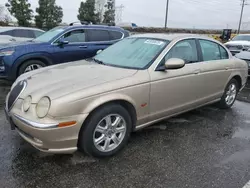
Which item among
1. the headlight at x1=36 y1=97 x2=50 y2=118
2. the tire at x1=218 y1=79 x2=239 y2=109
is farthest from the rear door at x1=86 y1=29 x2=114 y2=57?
the headlight at x1=36 y1=97 x2=50 y2=118

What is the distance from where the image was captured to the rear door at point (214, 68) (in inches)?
167

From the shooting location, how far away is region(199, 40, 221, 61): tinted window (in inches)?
169

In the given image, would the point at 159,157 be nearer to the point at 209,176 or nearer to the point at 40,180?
the point at 209,176

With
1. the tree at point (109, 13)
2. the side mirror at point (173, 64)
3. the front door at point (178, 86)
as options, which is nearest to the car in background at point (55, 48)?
the front door at point (178, 86)

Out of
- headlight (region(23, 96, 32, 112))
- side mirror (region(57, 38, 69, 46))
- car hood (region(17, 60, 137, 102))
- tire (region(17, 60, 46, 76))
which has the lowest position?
tire (region(17, 60, 46, 76))

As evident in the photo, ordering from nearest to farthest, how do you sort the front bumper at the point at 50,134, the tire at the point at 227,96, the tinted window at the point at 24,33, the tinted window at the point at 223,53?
the front bumper at the point at 50,134, the tinted window at the point at 223,53, the tire at the point at 227,96, the tinted window at the point at 24,33

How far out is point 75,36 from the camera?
698 cm

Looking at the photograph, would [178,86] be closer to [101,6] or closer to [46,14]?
[46,14]

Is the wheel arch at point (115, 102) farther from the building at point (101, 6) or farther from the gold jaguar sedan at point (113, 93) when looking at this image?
the building at point (101, 6)

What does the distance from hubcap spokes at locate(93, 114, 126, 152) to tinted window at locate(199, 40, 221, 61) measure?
2.08 metres

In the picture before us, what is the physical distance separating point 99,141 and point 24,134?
0.88 m

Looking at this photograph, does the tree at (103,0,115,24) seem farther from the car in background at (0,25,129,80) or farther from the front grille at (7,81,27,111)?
the front grille at (7,81,27,111)

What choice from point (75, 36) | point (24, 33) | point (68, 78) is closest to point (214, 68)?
point (68, 78)

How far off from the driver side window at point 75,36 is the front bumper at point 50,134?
173 inches
